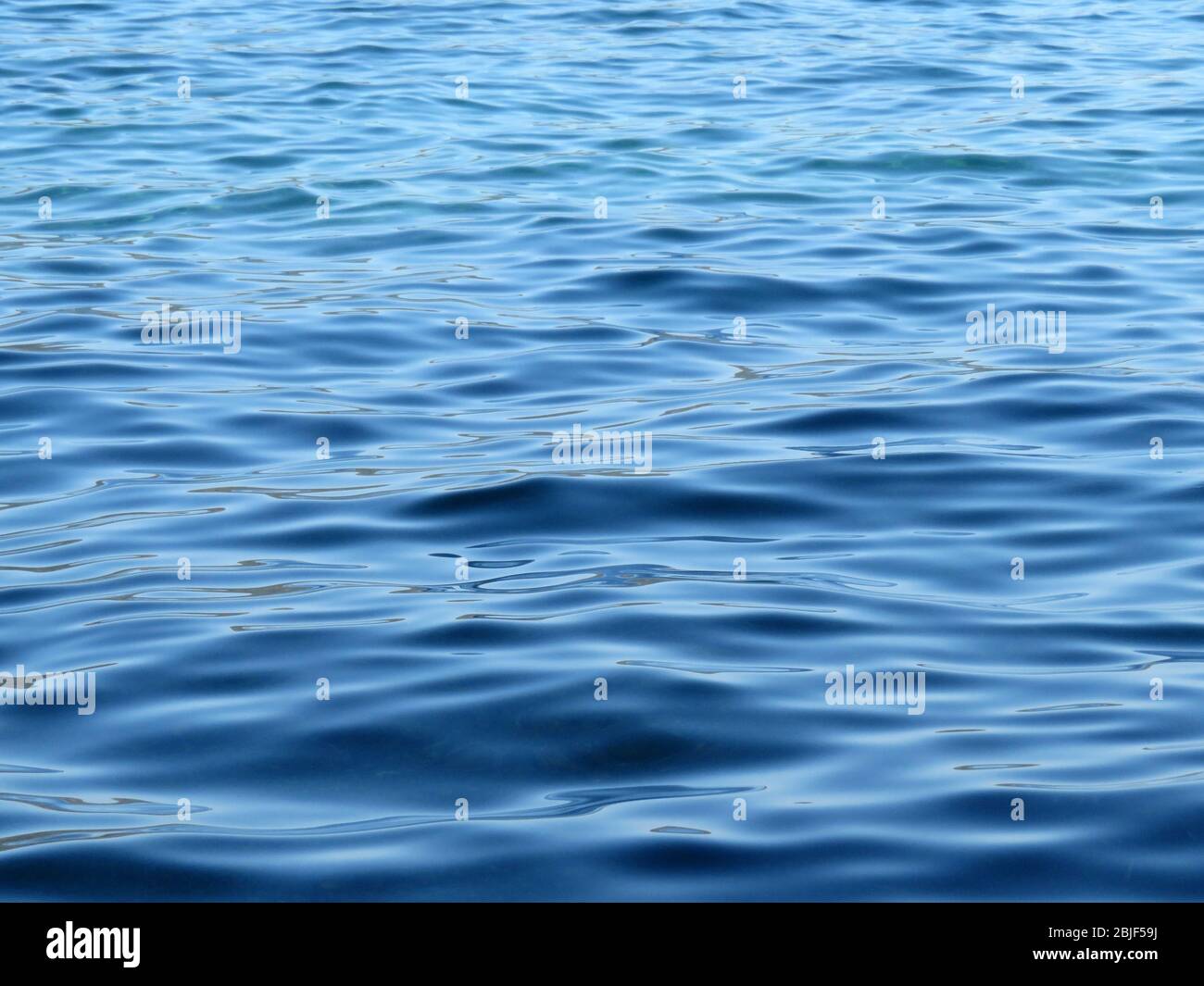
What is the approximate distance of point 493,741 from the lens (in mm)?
5129

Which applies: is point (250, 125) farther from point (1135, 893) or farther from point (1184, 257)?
point (1135, 893)

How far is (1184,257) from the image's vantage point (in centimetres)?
1116

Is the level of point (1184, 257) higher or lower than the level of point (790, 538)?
higher

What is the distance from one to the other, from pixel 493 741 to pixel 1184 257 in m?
7.45

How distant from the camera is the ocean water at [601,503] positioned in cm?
464

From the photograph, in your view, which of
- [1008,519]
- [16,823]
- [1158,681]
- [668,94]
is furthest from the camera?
[668,94]

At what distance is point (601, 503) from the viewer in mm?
7098

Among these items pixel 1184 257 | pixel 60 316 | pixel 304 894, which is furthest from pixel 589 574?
pixel 1184 257

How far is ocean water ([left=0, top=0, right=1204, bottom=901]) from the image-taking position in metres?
4.64

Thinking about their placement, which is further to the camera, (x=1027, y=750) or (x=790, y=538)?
(x=790, y=538)
